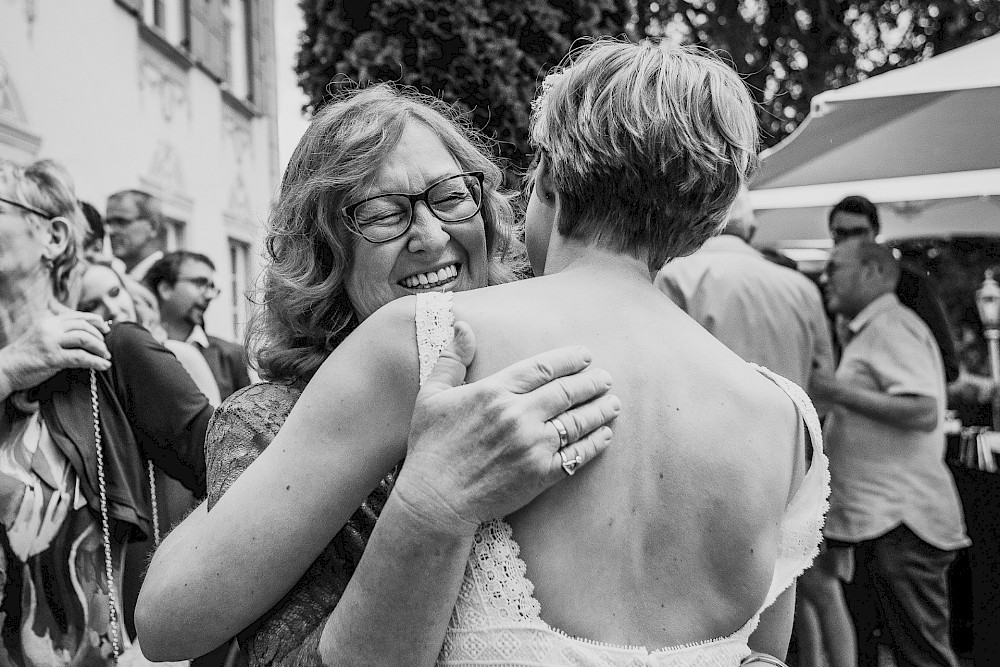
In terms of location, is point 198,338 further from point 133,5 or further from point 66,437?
point 133,5

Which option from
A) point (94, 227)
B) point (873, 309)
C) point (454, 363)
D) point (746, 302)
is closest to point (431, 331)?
point (454, 363)

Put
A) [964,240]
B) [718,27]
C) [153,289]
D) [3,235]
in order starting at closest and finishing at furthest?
[3,235] < [153,289] < [718,27] < [964,240]

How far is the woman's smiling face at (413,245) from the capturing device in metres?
1.94

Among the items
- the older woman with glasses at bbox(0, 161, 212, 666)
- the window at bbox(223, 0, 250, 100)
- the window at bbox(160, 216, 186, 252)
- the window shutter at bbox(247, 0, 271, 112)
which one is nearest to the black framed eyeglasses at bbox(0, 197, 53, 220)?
the older woman with glasses at bbox(0, 161, 212, 666)

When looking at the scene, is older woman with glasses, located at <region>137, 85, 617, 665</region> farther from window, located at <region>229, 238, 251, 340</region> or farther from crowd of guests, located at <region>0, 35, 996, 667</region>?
window, located at <region>229, 238, 251, 340</region>

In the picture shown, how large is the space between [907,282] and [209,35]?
21.7 feet

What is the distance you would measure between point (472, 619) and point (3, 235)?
184 cm

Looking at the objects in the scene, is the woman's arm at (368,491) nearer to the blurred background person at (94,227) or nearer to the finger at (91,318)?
the finger at (91,318)

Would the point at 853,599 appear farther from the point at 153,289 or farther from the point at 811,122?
the point at 153,289

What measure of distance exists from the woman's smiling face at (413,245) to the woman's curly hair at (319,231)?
23mm

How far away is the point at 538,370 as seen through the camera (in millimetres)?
1268

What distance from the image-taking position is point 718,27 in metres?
15.2

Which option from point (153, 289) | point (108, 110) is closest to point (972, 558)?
point (153, 289)

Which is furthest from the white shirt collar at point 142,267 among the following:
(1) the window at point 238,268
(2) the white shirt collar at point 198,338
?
(1) the window at point 238,268
